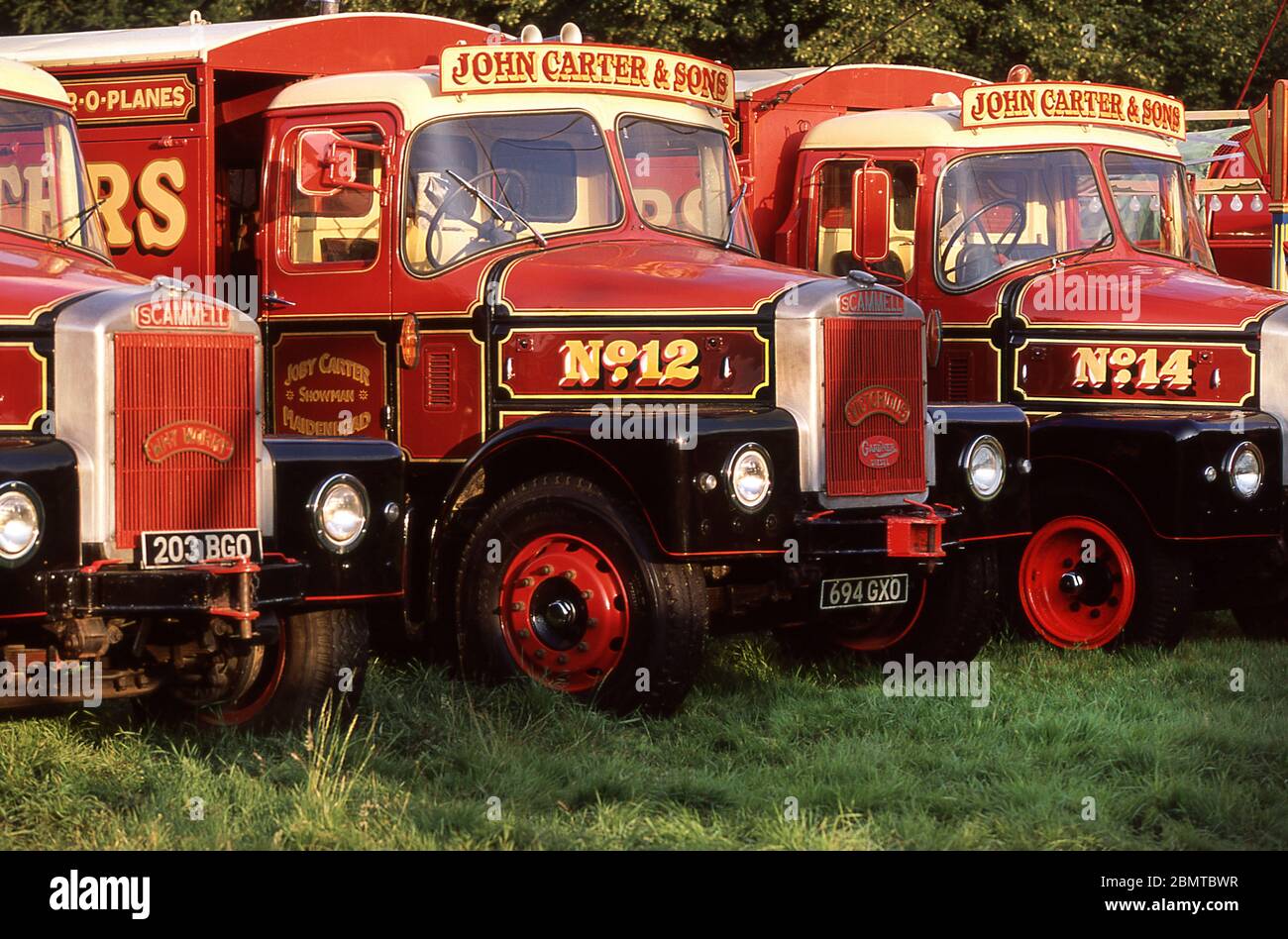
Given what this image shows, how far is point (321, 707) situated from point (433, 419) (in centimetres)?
192

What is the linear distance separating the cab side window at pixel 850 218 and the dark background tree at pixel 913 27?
7978 millimetres

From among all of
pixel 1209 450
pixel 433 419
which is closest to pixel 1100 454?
pixel 1209 450

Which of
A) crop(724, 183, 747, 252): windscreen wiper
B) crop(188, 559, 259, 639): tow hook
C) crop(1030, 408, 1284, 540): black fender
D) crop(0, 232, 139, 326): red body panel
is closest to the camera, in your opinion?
crop(188, 559, 259, 639): tow hook

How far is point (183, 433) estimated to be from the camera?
708 cm

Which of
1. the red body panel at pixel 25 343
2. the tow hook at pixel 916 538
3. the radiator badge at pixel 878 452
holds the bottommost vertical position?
the tow hook at pixel 916 538

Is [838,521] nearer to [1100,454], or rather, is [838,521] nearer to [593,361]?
[593,361]

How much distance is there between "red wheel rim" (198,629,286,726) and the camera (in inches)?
300

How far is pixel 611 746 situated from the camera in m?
7.67

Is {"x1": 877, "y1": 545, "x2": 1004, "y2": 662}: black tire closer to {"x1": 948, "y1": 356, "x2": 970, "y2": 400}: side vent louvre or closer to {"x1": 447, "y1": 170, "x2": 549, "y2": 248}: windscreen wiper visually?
{"x1": 948, "y1": 356, "x2": 970, "y2": 400}: side vent louvre

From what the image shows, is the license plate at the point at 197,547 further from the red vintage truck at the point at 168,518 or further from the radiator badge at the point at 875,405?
the radiator badge at the point at 875,405

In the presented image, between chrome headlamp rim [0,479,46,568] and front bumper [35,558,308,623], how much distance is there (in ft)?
0.27

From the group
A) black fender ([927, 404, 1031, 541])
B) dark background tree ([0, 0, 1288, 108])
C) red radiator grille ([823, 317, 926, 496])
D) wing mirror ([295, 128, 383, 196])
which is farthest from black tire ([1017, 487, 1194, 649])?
dark background tree ([0, 0, 1288, 108])

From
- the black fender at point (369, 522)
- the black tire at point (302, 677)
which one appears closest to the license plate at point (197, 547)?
the black fender at point (369, 522)

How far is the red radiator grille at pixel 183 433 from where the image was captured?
22.8 ft
